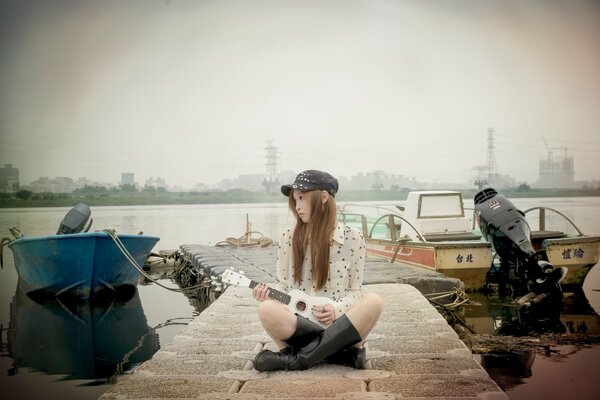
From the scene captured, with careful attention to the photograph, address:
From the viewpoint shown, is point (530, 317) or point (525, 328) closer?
point (525, 328)

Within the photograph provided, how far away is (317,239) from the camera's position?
3.13m

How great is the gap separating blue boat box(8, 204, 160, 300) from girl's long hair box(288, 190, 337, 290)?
6081 mm

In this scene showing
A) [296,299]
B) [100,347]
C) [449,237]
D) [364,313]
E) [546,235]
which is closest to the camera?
[364,313]

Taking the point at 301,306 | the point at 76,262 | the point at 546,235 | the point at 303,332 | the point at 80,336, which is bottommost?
the point at 80,336

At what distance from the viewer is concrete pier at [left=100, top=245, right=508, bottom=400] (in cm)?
280

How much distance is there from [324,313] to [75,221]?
7.26 metres

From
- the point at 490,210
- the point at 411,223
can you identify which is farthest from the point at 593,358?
the point at 411,223

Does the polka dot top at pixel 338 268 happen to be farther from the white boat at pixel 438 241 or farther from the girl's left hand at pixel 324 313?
the white boat at pixel 438 241

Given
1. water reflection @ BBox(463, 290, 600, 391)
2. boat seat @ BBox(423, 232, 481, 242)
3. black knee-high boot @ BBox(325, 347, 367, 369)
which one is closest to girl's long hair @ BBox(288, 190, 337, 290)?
black knee-high boot @ BBox(325, 347, 367, 369)

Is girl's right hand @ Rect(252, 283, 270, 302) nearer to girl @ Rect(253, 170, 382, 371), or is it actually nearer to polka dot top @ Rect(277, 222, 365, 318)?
girl @ Rect(253, 170, 382, 371)

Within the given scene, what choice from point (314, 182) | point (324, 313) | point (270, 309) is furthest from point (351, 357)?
point (314, 182)

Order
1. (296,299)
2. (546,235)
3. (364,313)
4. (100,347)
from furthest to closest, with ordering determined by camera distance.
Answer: (546,235) → (100,347) → (296,299) → (364,313)

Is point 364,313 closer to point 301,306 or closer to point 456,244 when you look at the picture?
point 301,306

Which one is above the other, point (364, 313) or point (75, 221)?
point (75, 221)
